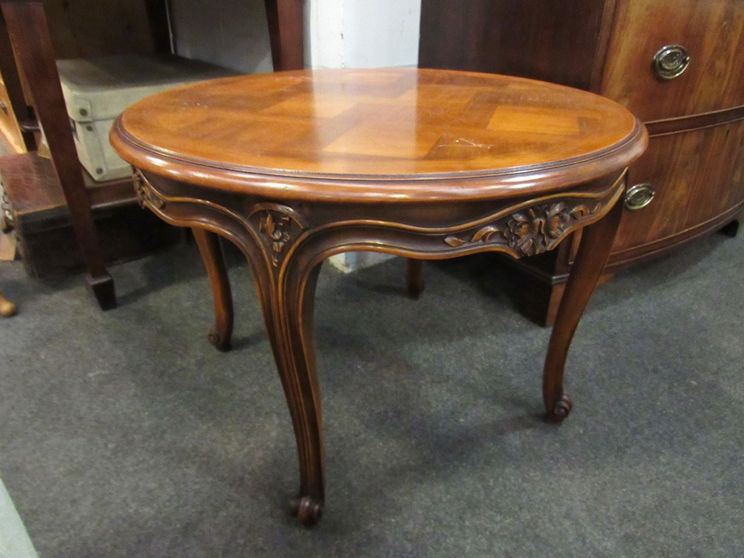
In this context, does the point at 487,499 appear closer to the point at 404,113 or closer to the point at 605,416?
the point at 605,416

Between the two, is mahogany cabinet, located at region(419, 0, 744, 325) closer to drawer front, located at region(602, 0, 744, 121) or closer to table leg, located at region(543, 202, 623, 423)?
drawer front, located at region(602, 0, 744, 121)

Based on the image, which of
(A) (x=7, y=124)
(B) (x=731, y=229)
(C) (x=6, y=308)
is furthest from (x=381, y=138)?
(A) (x=7, y=124)

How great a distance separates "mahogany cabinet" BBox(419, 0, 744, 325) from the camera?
1070 mm

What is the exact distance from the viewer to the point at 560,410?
1026 mm

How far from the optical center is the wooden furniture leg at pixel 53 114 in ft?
3.53

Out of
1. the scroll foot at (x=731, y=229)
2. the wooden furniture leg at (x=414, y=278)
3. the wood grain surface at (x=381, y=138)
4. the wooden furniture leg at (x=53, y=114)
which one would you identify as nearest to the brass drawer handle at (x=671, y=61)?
the wood grain surface at (x=381, y=138)

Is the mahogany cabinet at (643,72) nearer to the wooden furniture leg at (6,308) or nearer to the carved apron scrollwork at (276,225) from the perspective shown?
the carved apron scrollwork at (276,225)

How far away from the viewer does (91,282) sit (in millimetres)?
1350

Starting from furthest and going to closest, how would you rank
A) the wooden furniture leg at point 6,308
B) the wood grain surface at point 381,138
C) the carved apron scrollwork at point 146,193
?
the wooden furniture leg at point 6,308 < the carved apron scrollwork at point 146,193 < the wood grain surface at point 381,138

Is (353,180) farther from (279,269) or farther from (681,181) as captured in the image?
(681,181)

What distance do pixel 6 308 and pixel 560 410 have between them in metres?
1.32

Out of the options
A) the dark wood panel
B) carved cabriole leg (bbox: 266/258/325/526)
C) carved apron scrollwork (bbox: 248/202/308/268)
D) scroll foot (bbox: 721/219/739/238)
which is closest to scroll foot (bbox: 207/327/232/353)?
carved cabriole leg (bbox: 266/258/325/526)

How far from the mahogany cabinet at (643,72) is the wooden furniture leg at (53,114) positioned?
902 mm

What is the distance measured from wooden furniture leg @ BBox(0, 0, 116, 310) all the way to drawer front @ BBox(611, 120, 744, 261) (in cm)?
128
